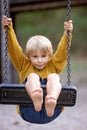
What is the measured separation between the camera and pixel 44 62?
9.95 feet

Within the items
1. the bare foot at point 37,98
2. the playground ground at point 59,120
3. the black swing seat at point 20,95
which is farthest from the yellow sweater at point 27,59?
the playground ground at point 59,120

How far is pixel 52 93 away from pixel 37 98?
0.09m

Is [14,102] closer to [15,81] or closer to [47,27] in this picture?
[15,81]

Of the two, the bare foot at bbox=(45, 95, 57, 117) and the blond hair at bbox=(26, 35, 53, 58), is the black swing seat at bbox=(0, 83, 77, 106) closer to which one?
the bare foot at bbox=(45, 95, 57, 117)

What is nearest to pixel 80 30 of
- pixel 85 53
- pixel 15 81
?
pixel 85 53

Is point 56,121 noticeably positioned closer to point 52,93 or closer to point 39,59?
point 39,59

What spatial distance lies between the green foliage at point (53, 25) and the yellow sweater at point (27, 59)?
13700mm

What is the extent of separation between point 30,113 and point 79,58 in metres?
13.6

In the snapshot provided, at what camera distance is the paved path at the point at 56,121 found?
544 centimetres

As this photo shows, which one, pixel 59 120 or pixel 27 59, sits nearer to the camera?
pixel 27 59

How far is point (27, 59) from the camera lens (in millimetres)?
3096

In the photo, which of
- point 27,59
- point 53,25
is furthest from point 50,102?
point 53,25

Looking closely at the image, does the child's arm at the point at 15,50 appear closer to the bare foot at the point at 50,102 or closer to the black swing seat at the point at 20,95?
the black swing seat at the point at 20,95

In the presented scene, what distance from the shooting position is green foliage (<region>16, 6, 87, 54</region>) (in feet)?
55.7
